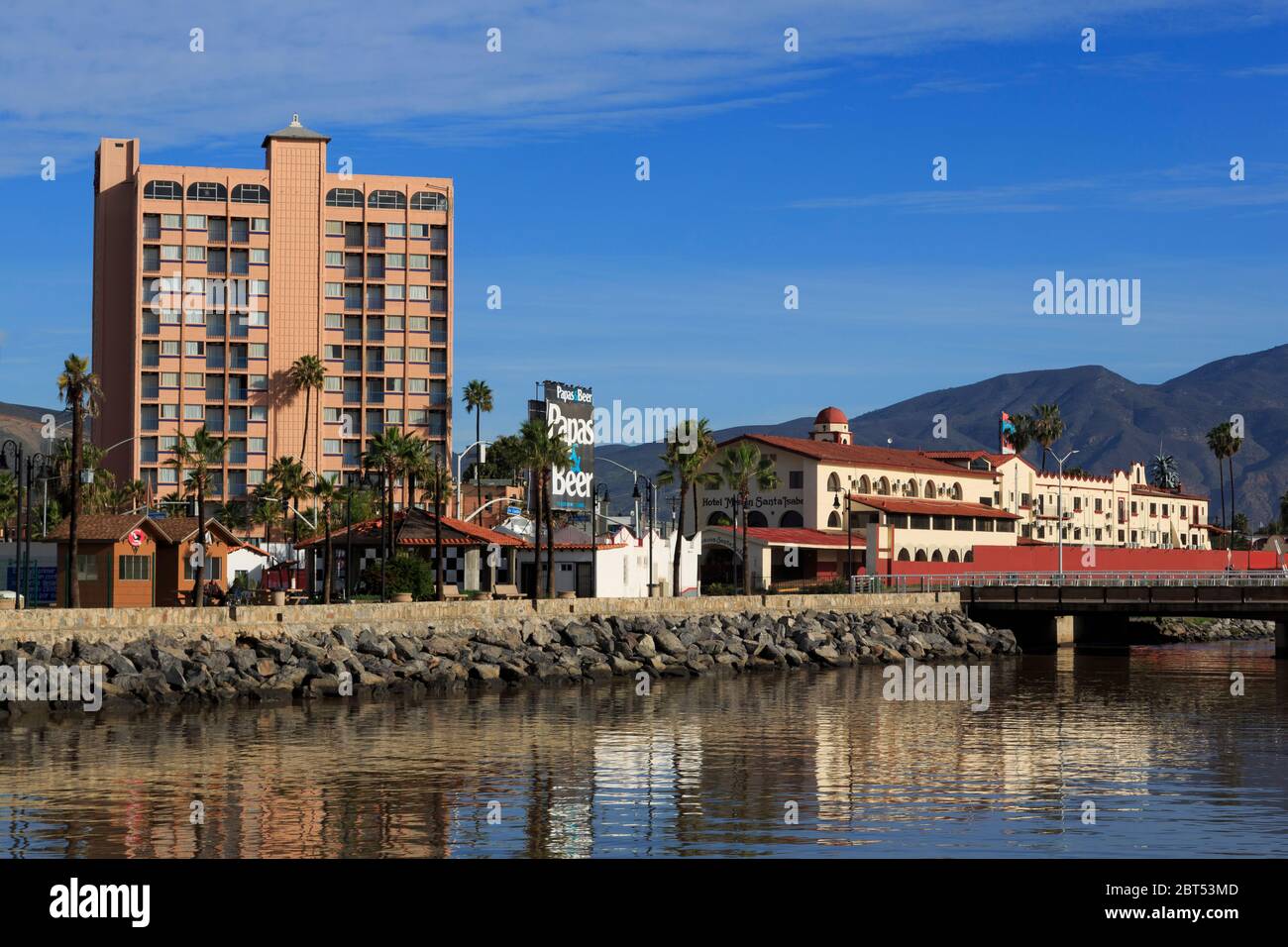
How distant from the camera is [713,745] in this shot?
144 feet

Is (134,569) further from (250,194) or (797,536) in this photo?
(250,194)

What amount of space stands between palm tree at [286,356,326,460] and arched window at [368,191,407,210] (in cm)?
1631

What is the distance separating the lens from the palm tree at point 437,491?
7844 centimetres

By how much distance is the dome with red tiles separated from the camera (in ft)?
494

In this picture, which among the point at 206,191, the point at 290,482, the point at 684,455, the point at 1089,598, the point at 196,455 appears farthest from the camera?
the point at 206,191

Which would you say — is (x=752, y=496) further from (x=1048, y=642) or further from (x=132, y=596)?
(x=132, y=596)

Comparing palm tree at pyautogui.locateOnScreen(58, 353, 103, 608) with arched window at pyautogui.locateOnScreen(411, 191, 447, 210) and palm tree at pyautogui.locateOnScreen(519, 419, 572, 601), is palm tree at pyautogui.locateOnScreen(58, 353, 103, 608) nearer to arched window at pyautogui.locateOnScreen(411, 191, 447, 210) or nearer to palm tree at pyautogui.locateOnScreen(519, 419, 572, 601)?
palm tree at pyautogui.locateOnScreen(519, 419, 572, 601)

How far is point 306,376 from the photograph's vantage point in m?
154

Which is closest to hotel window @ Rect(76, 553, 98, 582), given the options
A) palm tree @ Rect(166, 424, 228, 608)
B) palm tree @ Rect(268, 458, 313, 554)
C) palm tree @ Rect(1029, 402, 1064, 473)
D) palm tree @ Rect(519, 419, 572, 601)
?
palm tree @ Rect(519, 419, 572, 601)

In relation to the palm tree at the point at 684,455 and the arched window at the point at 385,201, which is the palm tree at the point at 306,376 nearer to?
the arched window at the point at 385,201

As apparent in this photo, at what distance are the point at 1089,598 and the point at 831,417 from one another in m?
63.4

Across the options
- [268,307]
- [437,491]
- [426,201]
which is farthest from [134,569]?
[426,201]
